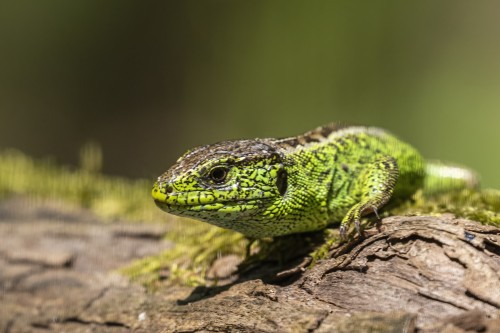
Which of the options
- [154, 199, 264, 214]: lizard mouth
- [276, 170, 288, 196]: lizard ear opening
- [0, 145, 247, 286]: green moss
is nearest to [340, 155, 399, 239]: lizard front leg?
[276, 170, 288, 196]: lizard ear opening

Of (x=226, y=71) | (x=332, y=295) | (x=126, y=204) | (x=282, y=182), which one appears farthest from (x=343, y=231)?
(x=226, y=71)

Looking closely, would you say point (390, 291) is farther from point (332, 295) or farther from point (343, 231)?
point (343, 231)

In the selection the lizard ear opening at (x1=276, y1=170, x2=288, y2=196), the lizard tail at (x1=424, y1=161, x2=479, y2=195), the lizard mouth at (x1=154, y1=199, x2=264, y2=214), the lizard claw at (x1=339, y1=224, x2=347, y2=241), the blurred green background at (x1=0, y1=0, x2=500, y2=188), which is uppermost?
the blurred green background at (x1=0, y1=0, x2=500, y2=188)

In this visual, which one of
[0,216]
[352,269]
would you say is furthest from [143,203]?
[352,269]

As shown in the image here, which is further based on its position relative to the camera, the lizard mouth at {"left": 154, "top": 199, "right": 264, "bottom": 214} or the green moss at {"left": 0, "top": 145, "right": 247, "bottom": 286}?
the green moss at {"left": 0, "top": 145, "right": 247, "bottom": 286}

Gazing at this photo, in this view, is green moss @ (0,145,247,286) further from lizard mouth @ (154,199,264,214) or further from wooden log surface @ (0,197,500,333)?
lizard mouth @ (154,199,264,214)

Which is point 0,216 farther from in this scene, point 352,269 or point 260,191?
point 352,269

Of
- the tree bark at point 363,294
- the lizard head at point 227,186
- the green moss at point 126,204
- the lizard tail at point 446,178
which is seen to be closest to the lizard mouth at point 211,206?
the lizard head at point 227,186
